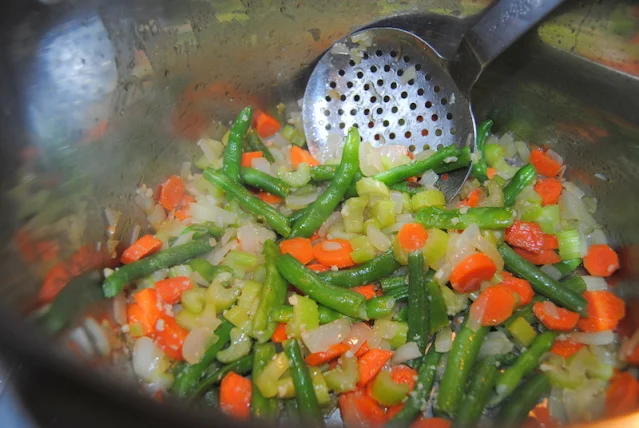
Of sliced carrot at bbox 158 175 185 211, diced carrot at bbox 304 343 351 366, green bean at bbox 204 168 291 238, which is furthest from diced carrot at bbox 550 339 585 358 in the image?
sliced carrot at bbox 158 175 185 211

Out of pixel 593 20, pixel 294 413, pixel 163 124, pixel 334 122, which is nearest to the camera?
pixel 294 413

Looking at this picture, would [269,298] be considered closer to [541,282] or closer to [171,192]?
[171,192]

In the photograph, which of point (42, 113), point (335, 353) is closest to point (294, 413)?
point (335, 353)

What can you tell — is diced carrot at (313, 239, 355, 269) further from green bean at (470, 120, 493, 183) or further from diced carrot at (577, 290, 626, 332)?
diced carrot at (577, 290, 626, 332)

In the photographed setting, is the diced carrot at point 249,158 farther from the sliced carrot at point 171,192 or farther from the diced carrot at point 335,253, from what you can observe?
the diced carrot at point 335,253

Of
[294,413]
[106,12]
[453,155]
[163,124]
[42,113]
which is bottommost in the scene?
[294,413]

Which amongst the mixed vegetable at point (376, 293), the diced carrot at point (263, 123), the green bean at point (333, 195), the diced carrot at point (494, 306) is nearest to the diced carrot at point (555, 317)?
the mixed vegetable at point (376, 293)

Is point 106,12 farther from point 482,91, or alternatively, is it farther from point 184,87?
point 482,91
